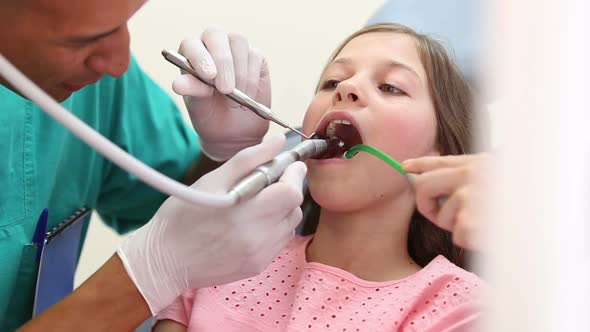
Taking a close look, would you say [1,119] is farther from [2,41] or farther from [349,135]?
[349,135]

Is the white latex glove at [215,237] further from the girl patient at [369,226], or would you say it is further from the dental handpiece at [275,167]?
the girl patient at [369,226]

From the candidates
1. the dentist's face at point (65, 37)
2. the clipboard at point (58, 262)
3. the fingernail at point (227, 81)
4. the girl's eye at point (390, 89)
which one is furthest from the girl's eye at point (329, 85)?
the clipboard at point (58, 262)

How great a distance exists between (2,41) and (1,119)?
1.35 feet

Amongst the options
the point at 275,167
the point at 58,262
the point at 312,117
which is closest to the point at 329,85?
the point at 312,117

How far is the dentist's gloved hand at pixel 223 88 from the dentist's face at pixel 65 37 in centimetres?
22

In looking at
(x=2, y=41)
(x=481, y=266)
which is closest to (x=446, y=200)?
(x=481, y=266)

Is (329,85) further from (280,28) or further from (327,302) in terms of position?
(280,28)

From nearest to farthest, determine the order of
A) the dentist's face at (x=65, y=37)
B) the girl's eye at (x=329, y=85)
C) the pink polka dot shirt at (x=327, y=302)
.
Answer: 1. the dentist's face at (x=65, y=37)
2. the pink polka dot shirt at (x=327, y=302)
3. the girl's eye at (x=329, y=85)

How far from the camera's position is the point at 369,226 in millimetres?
1253

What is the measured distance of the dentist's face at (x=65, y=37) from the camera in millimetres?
836

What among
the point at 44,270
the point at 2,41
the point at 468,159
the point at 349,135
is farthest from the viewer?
the point at 44,270

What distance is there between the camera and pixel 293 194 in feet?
3.23

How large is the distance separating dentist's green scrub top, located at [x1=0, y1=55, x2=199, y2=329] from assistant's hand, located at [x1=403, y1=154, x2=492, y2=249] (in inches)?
31.9

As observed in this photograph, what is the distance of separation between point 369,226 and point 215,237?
1.21 ft
